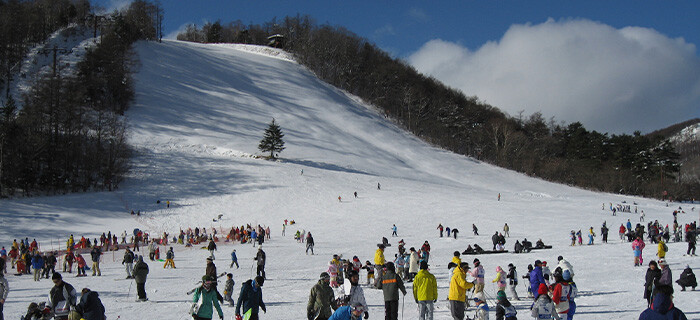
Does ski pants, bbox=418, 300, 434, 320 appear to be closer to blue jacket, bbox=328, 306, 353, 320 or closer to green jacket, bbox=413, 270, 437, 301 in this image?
green jacket, bbox=413, 270, 437, 301

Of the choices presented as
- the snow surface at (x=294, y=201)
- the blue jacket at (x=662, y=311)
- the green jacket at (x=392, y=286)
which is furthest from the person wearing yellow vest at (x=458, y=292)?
the blue jacket at (x=662, y=311)

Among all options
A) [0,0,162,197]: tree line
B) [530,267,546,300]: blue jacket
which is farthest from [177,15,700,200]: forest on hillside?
[530,267,546,300]: blue jacket

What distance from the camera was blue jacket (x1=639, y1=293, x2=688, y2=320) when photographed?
5926 millimetres

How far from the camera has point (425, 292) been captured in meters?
9.77

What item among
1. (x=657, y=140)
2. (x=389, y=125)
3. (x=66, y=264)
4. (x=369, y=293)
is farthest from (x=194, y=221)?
(x=657, y=140)

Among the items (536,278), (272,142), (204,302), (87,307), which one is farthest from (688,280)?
(272,142)

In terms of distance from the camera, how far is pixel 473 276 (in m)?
11.7

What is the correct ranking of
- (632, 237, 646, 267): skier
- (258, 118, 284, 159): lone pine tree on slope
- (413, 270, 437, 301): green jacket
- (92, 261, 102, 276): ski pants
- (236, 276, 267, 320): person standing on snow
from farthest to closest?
(258, 118, 284, 159): lone pine tree on slope < (92, 261, 102, 276): ski pants < (632, 237, 646, 267): skier < (413, 270, 437, 301): green jacket < (236, 276, 267, 320): person standing on snow

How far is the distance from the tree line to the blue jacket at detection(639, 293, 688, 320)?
4990 cm

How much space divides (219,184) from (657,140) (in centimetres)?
7074

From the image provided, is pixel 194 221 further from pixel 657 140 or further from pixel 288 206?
pixel 657 140

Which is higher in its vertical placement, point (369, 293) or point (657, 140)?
point (657, 140)

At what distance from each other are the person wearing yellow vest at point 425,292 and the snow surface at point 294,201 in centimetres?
118

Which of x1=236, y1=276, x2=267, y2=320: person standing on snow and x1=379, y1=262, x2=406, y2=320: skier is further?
x1=379, y1=262, x2=406, y2=320: skier
